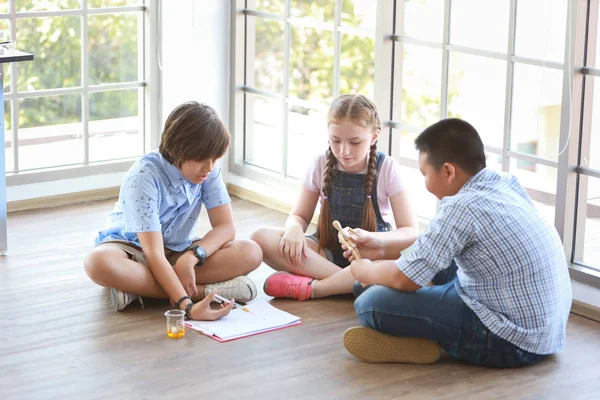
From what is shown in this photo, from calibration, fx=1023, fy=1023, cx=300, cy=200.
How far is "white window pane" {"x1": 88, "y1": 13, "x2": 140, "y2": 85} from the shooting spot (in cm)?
453

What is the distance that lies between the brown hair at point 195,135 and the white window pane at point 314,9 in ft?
4.18

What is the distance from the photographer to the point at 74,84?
451 centimetres

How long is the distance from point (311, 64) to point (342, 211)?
121 cm

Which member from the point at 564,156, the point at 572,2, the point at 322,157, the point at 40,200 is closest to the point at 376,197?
the point at 322,157

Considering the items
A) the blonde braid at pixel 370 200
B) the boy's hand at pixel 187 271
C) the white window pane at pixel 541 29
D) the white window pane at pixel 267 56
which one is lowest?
the boy's hand at pixel 187 271

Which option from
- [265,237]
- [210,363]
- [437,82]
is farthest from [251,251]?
[437,82]

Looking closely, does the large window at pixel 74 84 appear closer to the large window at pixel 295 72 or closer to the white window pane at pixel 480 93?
the large window at pixel 295 72

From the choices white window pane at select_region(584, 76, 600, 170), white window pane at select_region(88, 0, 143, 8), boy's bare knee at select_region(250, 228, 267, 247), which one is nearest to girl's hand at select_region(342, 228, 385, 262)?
boy's bare knee at select_region(250, 228, 267, 247)

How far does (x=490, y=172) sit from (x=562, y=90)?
67 centimetres

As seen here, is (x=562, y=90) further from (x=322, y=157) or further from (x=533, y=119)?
(x=322, y=157)

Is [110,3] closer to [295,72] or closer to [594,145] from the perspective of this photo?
[295,72]

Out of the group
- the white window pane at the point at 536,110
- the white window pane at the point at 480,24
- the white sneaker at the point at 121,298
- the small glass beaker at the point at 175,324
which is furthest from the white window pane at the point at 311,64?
the small glass beaker at the point at 175,324

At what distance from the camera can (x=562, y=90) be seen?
3.24 meters

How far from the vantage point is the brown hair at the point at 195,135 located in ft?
9.93
